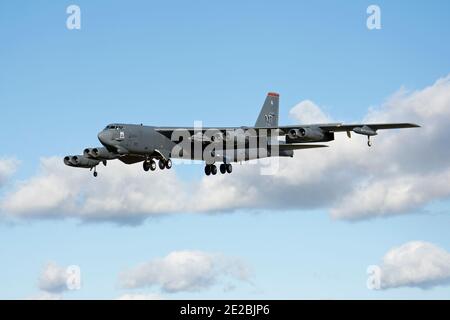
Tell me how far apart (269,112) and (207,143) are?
924 centimetres

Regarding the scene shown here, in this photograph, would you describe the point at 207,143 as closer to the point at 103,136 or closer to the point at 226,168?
the point at 226,168

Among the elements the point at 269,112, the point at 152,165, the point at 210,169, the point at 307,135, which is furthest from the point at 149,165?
the point at 269,112

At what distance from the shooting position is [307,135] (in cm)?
5831

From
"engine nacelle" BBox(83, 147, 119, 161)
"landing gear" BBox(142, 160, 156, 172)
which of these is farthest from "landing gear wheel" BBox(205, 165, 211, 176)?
"engine nacelle" BBox(83, 147, 119, 161)

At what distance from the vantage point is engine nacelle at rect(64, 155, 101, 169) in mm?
61875

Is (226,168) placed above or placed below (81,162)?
above

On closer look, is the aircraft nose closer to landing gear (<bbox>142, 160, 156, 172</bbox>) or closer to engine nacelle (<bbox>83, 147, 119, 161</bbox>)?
engine nacelle (<bbox>83, 147, 119, 161</bbox>)

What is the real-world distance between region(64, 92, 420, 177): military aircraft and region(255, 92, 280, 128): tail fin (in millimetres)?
5054

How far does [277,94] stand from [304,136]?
14.7 metres

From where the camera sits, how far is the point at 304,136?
58344 millimetres
